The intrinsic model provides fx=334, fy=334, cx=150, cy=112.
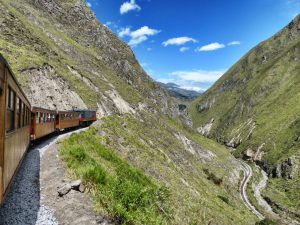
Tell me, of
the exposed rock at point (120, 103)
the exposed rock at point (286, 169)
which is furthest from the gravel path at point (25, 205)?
the exposed rock at point (286, 169)

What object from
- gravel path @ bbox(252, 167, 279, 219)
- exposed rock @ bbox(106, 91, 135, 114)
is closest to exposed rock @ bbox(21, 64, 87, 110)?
exposed rock @ bbox(106, 91, 135, 114)

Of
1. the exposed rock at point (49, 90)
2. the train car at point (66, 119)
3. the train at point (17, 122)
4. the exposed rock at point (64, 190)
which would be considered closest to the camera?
the train at point (17, 122)

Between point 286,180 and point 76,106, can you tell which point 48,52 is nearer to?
point 76,106

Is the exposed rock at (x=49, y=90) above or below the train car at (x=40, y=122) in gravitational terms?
above

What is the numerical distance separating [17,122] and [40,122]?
47.4ft

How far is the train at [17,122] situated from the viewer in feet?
28.5

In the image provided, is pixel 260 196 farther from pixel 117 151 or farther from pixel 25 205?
pixel 25 205

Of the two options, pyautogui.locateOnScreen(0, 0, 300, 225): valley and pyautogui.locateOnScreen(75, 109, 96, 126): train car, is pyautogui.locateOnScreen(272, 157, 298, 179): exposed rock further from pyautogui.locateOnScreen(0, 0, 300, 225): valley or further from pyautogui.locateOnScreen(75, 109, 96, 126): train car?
pyautogui.locateOnScreen(75, 109, 96, 126): train car

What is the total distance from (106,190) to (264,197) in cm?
9859

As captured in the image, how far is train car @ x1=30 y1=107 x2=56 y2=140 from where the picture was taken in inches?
947

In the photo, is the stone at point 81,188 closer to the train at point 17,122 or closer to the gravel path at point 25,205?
the gravel path at point 25,205

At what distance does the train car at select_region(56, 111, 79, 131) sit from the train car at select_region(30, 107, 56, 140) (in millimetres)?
2361

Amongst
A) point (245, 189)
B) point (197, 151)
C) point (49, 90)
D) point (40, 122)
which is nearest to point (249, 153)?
point (245, 189)

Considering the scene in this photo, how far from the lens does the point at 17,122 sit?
1244cm
